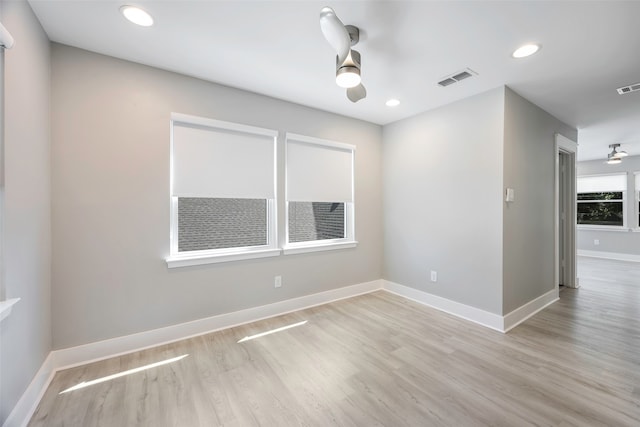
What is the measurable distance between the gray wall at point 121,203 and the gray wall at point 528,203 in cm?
285

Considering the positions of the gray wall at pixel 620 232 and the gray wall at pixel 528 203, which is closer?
the gray wall at pixel 528 203

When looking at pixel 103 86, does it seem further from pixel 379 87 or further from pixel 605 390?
pixel 605 390

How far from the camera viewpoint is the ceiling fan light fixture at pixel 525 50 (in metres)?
2.08

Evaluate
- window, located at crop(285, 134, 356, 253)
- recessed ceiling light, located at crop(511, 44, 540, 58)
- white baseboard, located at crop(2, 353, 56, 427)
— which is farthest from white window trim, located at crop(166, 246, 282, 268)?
recessed ceiling light, located at crop(511, 44, 540, 58)

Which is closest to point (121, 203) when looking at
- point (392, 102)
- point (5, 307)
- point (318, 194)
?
point (5, 307)

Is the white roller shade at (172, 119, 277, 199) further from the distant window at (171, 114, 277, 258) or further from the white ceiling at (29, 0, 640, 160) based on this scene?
the white ceiling at (29, 0, 640, 160)

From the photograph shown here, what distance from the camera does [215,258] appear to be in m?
2.74

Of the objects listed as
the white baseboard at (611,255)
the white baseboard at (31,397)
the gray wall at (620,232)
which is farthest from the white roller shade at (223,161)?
the white baseboard at (611,255)

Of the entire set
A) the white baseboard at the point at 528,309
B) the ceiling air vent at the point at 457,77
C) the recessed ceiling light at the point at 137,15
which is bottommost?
the white baseboard at the point at 528,309

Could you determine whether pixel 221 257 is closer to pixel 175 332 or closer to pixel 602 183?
pixel 175 332

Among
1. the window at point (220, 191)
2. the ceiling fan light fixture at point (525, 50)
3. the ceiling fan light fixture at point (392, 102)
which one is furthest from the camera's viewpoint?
the ceiling fan light fixture at point (392, 102)

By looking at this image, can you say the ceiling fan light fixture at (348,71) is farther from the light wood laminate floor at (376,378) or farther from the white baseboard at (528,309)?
the white baseboard at (528,309)

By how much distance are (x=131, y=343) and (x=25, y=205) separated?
1.42 meters

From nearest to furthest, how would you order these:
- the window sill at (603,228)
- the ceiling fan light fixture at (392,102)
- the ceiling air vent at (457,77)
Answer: the ceiling air vent at (457,77), the ceiling fan light fixture at (392,102), the window sill at (603,228)
